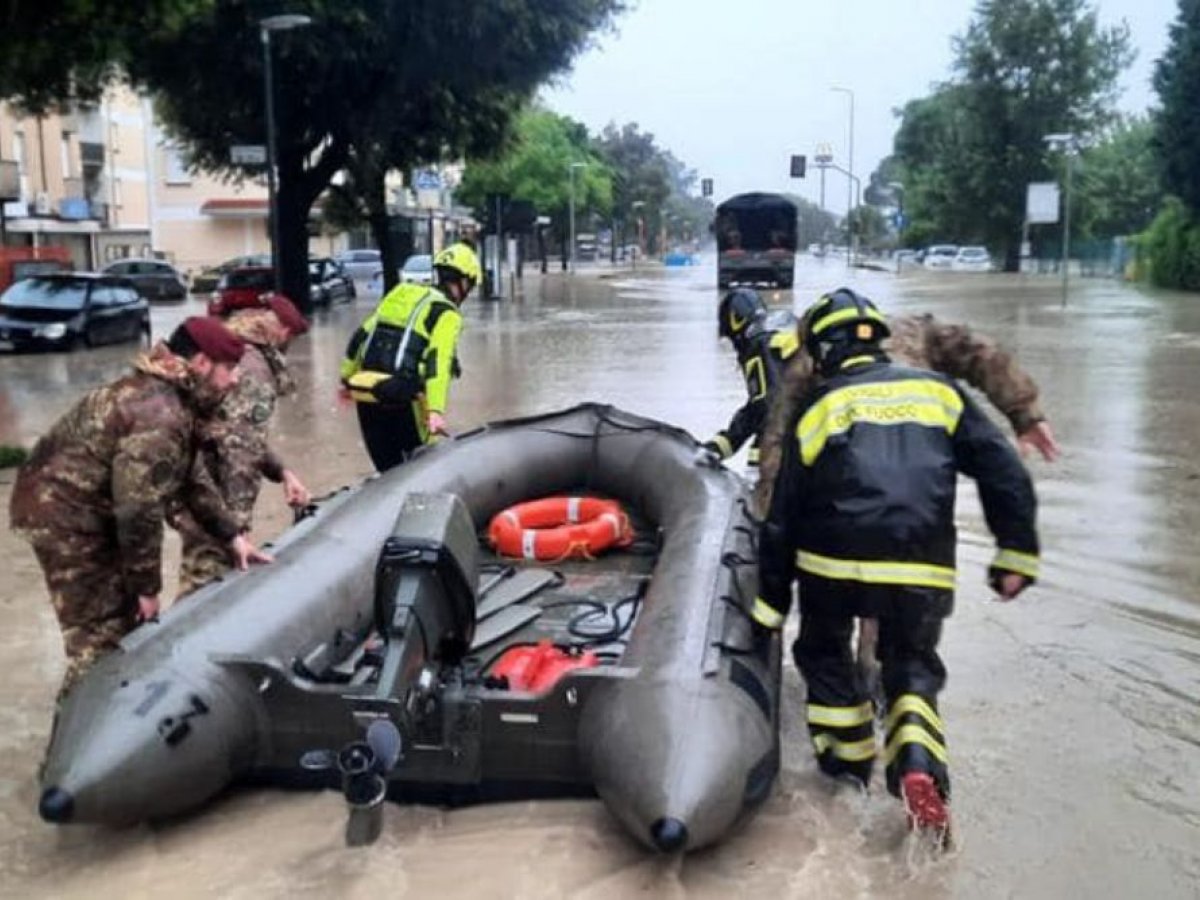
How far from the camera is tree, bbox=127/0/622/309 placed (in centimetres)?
2556

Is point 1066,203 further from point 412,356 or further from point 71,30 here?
point 412,356

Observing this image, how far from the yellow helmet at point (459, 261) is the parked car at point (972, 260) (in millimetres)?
59846

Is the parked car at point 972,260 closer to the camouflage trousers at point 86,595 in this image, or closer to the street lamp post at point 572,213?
the street lamp post at point 572,213

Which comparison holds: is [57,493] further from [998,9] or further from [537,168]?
[537,168]

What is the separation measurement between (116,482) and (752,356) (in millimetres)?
3133

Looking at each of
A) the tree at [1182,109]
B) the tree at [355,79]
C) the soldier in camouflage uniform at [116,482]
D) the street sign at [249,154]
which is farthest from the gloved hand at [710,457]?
the tree at [1182,109]

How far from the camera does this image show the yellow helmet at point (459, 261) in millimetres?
7168

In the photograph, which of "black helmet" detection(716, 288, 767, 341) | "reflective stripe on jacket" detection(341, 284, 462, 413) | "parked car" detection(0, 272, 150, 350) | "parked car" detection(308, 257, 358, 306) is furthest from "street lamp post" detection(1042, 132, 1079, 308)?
"reflective stripe on jacket" detection(341, 284, 462, 413)

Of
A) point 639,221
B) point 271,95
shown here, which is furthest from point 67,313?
point 639,221

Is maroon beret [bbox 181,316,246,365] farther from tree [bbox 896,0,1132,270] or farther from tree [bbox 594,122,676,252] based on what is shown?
tree [bbox 594,122,676,252]

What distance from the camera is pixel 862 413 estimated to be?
162 inches

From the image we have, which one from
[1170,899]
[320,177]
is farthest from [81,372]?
[1170,899]

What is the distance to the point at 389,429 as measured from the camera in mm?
7371

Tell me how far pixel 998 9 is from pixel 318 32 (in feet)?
135
